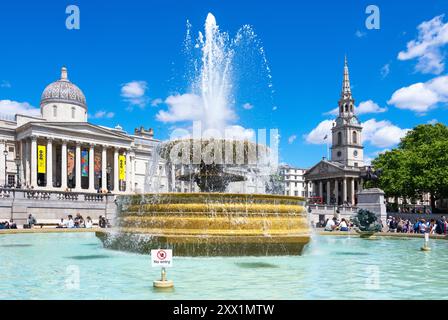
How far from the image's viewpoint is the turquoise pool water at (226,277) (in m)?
6.64

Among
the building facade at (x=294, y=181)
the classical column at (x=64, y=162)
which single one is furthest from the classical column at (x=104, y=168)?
the building facade at (x=294, y=181)

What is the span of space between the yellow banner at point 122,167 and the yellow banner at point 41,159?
1207 cm

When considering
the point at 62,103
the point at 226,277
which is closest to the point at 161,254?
the point at 226,277

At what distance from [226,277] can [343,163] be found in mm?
115409

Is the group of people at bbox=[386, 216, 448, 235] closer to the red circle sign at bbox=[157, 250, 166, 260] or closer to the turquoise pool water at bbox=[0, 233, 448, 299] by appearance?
the turquoise pool water at bbox=[0, 233, 448, 299]

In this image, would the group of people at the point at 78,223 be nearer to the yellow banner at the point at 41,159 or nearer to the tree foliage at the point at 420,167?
the yellow banner at the point at 41,159

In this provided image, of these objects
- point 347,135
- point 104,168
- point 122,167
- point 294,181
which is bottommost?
point 294,181

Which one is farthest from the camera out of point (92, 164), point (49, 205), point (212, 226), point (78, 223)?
point (92, 164)

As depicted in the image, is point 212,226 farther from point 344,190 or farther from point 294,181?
point 294,181

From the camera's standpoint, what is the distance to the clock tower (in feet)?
393

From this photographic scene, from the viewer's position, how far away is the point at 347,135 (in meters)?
120

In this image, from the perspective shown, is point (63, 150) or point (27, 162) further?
point (63, 150)

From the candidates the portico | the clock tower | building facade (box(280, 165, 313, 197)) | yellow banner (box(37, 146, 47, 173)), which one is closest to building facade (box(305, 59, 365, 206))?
the clock tower

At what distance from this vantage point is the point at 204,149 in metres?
15.9
